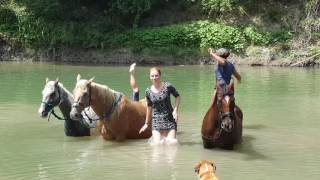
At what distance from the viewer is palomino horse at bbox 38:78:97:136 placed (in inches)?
428

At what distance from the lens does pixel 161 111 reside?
34.6 feet

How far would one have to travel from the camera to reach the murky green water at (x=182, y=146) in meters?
9.02

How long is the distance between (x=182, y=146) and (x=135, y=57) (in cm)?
2071

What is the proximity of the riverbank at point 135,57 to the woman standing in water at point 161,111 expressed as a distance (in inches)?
763

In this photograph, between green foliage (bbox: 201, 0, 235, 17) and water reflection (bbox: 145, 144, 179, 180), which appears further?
green foliage (bbox: 201, 0, 235, 17)

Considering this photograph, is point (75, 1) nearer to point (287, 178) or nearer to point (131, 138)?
point (131, 138)

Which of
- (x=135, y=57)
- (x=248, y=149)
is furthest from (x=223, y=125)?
(x=135, y=57)

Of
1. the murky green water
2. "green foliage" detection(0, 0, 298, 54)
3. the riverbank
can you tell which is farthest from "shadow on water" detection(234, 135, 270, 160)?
"green foliage" detection(0, 0, 298, 54)

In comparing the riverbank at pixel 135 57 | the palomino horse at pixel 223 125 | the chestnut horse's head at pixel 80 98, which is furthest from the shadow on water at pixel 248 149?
the riverbank at pixel 135 57

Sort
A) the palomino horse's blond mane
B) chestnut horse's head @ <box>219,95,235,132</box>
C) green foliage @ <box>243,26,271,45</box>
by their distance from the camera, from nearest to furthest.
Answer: chestnut horse's head @ <box>219,95,235,132</box> < the palomino horse's blond mane < green foliage @ <box>243,26,271,45</box>

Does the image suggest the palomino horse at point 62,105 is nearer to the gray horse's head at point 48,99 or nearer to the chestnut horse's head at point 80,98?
the gray horse's head at point 48,99

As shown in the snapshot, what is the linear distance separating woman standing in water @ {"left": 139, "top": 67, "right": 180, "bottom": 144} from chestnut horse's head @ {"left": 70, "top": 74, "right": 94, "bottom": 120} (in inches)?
40.4

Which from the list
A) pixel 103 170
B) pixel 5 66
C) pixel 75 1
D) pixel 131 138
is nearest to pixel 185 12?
pixel 75 1

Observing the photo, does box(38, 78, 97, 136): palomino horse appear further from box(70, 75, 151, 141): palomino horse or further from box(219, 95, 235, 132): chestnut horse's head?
box(219, 95, 235, 132): chestnut horse's head
